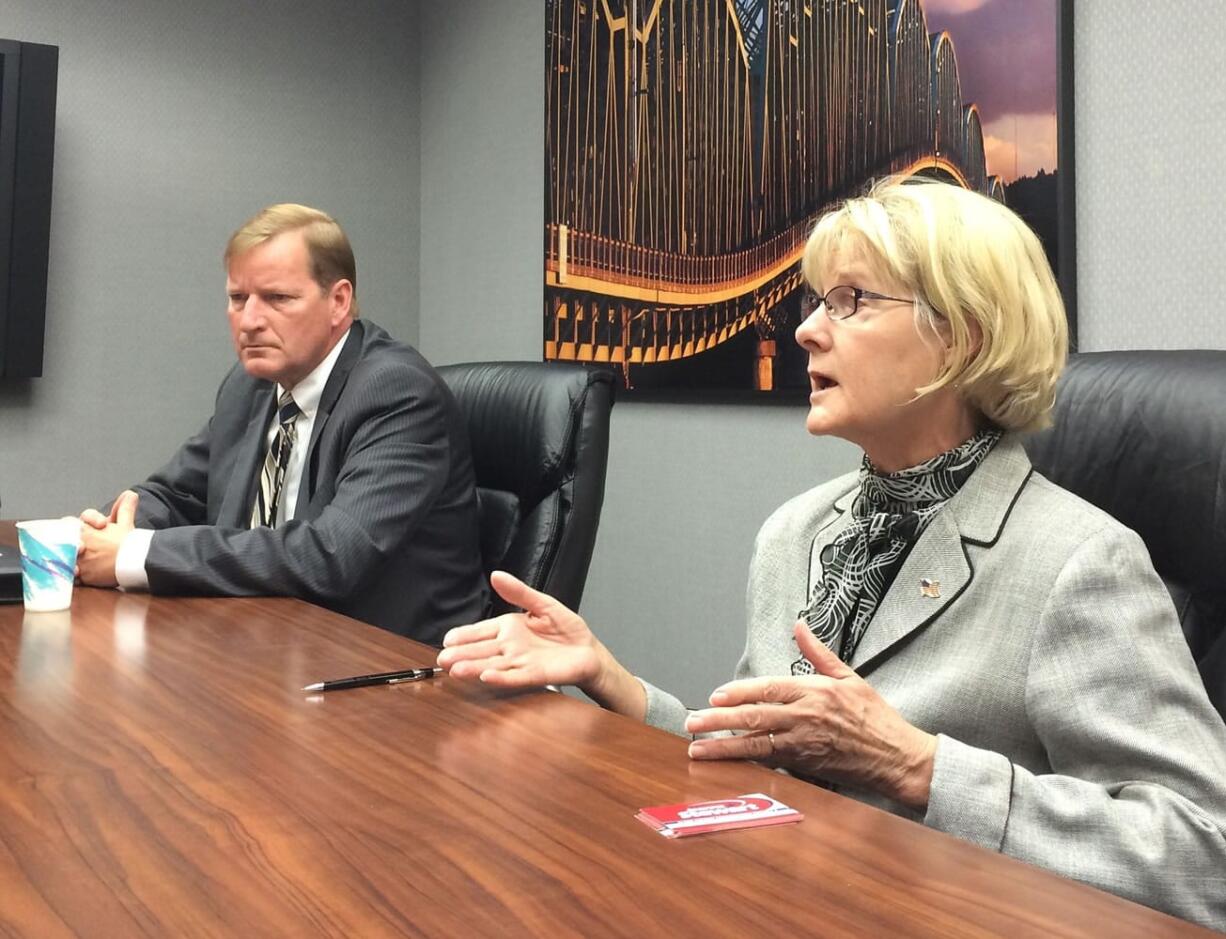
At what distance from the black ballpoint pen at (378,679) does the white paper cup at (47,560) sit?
1.84 feet

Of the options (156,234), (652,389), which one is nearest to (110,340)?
(156,234)

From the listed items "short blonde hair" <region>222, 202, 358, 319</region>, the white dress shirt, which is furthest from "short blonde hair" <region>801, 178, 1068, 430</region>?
"short blonde hair" <region>222, 202, 358, 319</region>

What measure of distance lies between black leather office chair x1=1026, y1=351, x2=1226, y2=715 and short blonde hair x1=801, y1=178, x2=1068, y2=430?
56 millimetres

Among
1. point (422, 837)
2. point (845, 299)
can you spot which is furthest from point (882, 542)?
point (422, 837)

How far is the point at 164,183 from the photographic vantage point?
3.80 m

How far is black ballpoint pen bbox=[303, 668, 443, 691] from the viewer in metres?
1.16

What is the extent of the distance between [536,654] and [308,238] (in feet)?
4.40

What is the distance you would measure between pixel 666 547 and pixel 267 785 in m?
2.35

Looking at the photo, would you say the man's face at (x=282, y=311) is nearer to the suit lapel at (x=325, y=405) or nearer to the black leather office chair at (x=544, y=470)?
the suit lapel at (x=325, y=405)

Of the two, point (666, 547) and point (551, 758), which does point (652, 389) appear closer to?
point (666, 547)

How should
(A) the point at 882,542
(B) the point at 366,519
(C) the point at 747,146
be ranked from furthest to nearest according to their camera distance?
(C) the point at 747,146
(B) the point at 366,519
(A) the point at 882,542

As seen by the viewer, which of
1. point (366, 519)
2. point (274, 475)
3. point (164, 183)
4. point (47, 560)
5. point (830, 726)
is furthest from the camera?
point (164, 183)

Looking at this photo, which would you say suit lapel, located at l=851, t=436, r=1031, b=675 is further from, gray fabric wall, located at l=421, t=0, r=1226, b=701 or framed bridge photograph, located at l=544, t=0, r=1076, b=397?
framed bridge photograph, located at l=544, t=0, r=1076, b=397

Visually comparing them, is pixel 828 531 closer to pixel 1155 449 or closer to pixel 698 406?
pixel 1155 449
